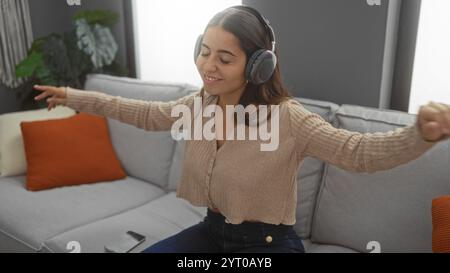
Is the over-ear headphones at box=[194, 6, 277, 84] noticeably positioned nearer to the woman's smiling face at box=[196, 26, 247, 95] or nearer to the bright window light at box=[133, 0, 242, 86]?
the woman's smiling face at box=[196, 26, 247, 95]

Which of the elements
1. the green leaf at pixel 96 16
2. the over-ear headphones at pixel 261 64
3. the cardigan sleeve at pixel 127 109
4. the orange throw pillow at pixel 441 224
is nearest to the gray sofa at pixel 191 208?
the orange throw pillow at pixel 441 224

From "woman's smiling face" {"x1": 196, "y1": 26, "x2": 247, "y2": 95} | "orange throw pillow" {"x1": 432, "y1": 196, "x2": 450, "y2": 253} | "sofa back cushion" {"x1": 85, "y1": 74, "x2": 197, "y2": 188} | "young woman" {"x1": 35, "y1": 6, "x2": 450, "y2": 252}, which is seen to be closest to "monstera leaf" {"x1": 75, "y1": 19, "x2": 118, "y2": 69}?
"sofa back cushion" {"x1": 85, "y1": 74, "x2": 197, "y2": 188}

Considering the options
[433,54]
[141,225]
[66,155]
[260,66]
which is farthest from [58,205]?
[433,54]

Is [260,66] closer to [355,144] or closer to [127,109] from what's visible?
[355,144]

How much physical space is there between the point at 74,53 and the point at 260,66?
5.90 feet

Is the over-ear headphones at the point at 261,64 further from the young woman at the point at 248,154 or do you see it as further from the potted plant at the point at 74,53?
the potted plant at the point at 74,53

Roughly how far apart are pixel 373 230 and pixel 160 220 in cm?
82

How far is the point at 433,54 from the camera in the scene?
1582mm

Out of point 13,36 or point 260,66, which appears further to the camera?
point 13,36

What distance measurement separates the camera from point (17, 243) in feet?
5.15

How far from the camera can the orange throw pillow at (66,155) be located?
189cm

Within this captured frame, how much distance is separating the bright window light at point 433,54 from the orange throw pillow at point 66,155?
147 centimetres
